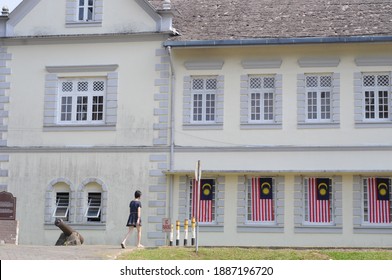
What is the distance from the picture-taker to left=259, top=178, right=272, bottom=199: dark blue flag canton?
28219 millimetres

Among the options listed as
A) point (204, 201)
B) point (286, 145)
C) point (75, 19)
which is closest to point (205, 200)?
point (204, 201)

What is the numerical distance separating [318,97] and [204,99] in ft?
12.4

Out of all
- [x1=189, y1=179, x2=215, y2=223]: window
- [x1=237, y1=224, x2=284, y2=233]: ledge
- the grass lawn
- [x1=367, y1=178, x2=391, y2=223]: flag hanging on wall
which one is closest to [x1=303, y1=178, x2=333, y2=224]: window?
[x1=237, y1=224, x2=284, y2=233]: ledge

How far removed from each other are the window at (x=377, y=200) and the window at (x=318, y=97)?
8.36 feet

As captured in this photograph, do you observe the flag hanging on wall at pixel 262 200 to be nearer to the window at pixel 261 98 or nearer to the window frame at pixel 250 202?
the window frame at pixel 250 202

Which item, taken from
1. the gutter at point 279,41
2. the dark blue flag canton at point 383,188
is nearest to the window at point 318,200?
the dark blue flag canton at point 383,188

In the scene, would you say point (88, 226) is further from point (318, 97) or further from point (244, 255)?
point (318, 97)

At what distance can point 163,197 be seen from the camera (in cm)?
2838

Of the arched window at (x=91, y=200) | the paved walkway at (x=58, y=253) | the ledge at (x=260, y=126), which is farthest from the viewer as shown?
the arched window at (x=91, y=200)

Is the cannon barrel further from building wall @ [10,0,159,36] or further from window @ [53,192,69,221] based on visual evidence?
building wall @ [10,0,159,36]

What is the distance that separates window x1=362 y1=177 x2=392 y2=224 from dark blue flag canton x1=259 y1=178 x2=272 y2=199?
303 cm

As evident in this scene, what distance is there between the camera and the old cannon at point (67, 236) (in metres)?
26.2

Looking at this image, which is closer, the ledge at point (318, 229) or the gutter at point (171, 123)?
the ledge at point (318, 229)

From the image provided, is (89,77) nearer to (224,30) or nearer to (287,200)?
(224,30)
